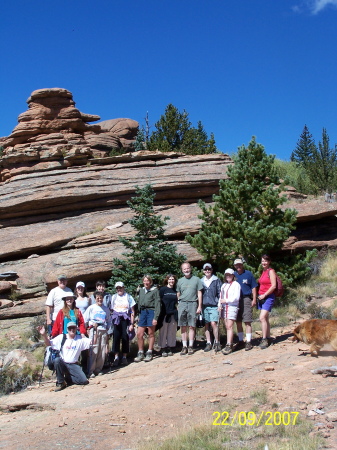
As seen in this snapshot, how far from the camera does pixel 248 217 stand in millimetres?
12805

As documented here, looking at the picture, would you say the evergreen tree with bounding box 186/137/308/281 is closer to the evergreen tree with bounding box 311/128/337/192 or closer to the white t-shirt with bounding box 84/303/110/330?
the white t-shirt with bounding box 84/303/110/330

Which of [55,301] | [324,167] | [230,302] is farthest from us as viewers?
[324,167]

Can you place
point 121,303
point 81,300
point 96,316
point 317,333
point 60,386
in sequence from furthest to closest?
point 121,303 < point 81,300 < point 96,316 < point 60,386 < point 317,333

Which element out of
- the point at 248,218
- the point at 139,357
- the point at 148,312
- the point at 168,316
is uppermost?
the point at 248,218

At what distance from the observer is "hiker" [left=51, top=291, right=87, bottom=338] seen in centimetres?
888

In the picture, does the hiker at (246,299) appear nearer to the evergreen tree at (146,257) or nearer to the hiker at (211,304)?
the hiker at (211,304)

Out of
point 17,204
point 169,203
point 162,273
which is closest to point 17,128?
point 17,204

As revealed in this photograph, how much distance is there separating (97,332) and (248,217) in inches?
221

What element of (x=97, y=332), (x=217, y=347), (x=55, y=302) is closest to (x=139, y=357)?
(x=97, y=332)

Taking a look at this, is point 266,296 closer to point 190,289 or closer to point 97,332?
point 190,289

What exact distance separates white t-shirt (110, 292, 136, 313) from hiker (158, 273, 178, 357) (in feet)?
2.34

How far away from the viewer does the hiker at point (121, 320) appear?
984cm

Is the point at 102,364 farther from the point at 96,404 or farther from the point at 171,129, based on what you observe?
the point at 171,129

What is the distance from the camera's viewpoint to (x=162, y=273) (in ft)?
42.3
